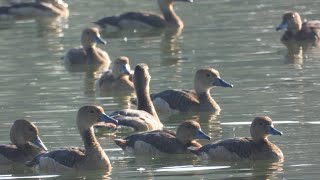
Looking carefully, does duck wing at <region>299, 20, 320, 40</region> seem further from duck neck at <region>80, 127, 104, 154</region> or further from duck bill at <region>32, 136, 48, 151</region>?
duck neck at <region>80, 127, 104, 154</region>

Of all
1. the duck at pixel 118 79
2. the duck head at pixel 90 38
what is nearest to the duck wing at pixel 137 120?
the duck at pixel 118 79

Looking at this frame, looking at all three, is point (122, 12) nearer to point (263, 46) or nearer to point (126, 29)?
point (126, 29)

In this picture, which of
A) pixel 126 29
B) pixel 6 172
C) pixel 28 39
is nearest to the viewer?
pixel 6 172

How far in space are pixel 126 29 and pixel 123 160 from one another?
1839cm

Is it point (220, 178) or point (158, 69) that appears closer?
point (220, 178)

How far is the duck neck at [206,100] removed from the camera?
2319cm

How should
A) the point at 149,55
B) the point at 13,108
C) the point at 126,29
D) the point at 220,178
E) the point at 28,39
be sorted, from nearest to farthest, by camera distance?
1. the point at 220,178
2. the point at 13,108
3. the point at 149,55
4. the point at 28,39
5. the point at 126,29

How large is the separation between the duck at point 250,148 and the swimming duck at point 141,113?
2271 millimetres

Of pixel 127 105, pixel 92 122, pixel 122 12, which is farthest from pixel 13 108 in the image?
pixel 122 12

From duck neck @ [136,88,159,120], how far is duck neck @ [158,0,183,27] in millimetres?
13996

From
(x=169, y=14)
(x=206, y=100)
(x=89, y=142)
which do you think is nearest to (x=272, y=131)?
(x=89, y=142)

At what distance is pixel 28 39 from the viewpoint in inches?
1366

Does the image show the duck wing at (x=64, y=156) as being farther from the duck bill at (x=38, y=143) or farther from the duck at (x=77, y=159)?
the duck bill at (x=38, y=143)

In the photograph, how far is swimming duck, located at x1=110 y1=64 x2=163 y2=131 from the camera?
69.3 ft
